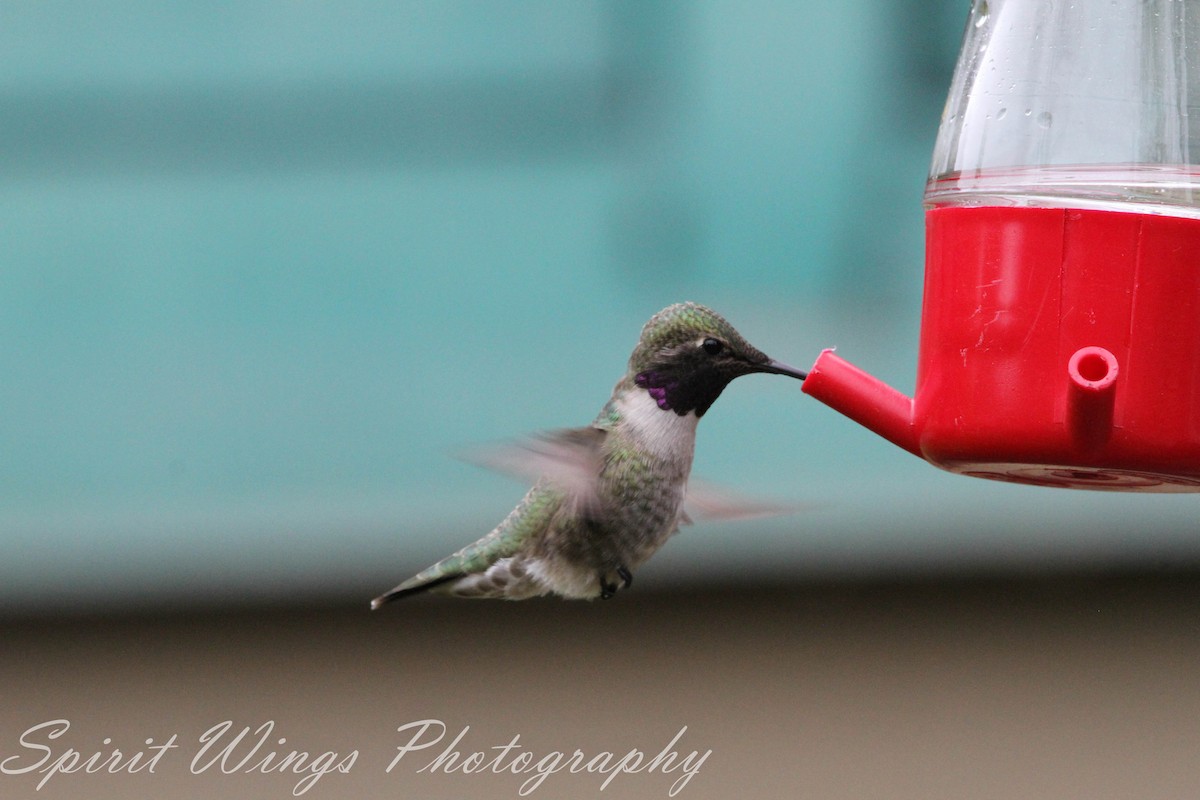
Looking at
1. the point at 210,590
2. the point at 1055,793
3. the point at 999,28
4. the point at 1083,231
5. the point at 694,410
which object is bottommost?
the point at 1055,793

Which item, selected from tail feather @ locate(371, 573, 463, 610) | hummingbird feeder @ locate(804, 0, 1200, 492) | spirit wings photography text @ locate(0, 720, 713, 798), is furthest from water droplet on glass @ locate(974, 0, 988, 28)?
spirit wings photography text @ locate(0, 720, 713, 798)

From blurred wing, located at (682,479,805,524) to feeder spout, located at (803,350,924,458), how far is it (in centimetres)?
29

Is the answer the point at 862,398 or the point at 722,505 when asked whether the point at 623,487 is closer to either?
the point at 722,505

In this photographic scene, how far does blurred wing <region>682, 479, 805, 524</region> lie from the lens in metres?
2.27

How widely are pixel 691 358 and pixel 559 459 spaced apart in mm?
308

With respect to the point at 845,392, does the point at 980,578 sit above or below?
below

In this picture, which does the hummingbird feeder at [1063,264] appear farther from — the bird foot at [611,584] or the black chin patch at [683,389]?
the bird foot at [611,584]

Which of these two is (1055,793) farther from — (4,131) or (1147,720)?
(4,131)

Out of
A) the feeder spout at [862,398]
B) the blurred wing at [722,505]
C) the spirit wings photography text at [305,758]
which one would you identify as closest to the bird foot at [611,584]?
the blurred wing at [722,505]

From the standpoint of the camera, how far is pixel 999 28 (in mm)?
2133

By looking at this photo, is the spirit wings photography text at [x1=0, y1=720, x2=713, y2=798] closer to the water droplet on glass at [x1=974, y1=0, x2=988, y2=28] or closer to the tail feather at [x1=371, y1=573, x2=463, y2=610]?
the tail feather at [x1=371, y1=573, x2=463, y2=610]

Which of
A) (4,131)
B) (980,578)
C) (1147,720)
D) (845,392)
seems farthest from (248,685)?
(845,392)

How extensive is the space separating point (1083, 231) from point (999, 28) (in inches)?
19.1

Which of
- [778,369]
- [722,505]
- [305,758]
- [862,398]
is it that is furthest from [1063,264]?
[305,758]
